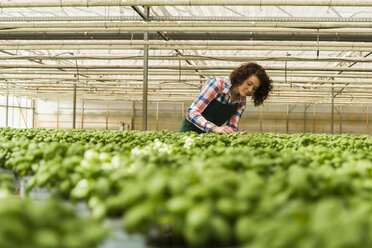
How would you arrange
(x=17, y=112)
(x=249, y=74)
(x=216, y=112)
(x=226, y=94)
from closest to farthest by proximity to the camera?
(x=249, y=74), (x=226, y=94), (x=216, y=112), (x=17, y=112)

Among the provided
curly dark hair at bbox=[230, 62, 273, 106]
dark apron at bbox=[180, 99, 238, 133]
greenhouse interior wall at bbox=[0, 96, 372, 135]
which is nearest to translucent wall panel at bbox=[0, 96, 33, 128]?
greenhouse interior wall at bbox=[0, 96, 372, 135]

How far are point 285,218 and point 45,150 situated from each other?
1.40 m

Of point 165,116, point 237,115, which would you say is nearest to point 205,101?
point 237,115

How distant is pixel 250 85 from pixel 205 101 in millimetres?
591

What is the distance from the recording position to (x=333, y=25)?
527 centimetres

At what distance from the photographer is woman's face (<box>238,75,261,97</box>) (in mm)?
3895

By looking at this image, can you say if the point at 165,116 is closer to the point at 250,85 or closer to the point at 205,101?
the point at 205,101

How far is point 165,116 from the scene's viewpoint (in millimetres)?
23484

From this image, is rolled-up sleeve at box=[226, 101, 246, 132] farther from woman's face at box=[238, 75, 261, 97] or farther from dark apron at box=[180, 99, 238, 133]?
woman's face at box=[238, 75, 261, 97]

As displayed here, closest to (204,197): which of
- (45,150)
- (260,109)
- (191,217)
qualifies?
(191,217)

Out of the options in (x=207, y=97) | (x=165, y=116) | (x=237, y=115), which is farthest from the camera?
(x=165, y=116)

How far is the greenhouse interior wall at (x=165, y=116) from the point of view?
22.3 metres

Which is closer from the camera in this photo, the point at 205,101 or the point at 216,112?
the point at 205,101

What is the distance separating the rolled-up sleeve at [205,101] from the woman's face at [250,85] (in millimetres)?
282
